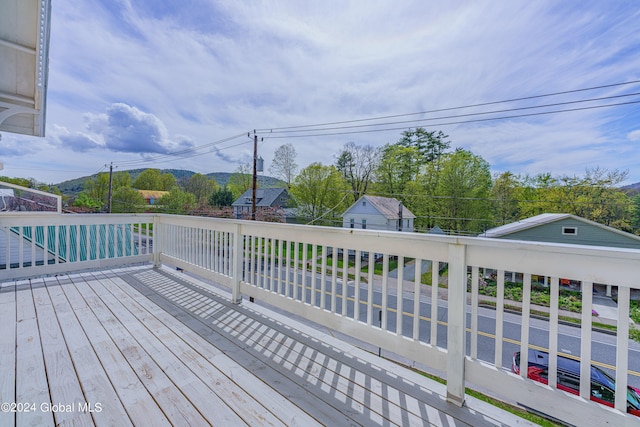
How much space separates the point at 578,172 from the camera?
521 inches

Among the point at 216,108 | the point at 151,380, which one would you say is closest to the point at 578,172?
the point at 216,108

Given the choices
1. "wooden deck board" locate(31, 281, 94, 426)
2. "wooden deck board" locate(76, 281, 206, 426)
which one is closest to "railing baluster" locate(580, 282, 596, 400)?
"wooden deck board" locate(76, 281, 206, 426)

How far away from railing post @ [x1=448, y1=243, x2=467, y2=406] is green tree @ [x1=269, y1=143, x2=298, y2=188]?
20.1 m

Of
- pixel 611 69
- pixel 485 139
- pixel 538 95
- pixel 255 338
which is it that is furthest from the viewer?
pixel 485 139

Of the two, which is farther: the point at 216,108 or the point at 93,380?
the point at 216,108

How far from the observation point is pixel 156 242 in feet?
13.6

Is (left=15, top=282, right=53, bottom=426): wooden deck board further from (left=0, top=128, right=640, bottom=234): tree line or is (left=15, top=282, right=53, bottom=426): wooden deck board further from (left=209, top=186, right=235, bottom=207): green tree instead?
(left=209, top=186, right=235, bottom=207): green tree

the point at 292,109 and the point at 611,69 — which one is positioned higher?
the point at 611,69

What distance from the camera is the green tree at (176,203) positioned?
23.5 meters

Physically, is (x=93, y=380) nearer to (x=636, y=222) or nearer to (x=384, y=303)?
(x=384, y=303)

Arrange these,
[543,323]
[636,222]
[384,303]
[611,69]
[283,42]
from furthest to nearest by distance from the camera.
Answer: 1. [611,69]
2. [636,222]
3. [543,323]
4. [283,42]
5. [384,303]

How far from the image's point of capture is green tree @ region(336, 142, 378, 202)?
870 inches

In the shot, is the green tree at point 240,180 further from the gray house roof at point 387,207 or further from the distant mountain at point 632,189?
the distant mountain at point 632,189

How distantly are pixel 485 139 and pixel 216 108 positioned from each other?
1733cm
